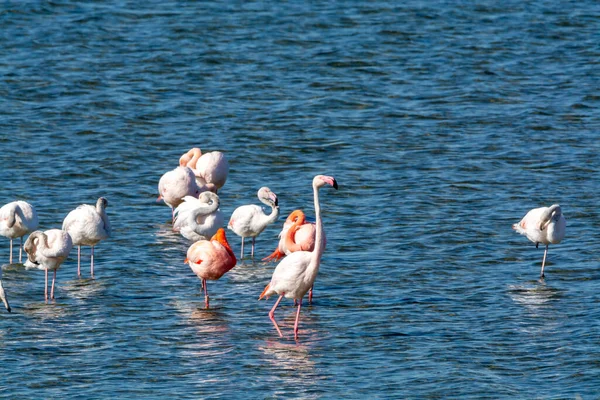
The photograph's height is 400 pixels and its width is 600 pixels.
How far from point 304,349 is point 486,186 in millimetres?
7644

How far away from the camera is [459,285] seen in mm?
14406

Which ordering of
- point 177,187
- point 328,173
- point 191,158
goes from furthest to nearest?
point 328,173 → point 191,158 → point 177,187

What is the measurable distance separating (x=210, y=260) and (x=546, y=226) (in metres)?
4.20

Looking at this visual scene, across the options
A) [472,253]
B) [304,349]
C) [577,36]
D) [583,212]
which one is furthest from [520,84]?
[304,349]

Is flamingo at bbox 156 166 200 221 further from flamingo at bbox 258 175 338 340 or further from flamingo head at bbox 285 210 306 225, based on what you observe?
flamingo at bbox 258 175 338 340

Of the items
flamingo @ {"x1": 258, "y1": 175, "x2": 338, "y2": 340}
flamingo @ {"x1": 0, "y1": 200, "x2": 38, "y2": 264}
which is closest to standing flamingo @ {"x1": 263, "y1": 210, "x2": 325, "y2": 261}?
flamingo @ {"x1": 258, "y1": 175, "x2": 338, "y2": 340}

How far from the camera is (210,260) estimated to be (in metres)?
13.5

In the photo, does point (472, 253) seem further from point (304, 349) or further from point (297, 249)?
point (304, 349)

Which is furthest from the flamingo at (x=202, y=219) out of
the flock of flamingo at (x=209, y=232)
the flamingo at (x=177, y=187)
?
the flamingo at (x=177, y=187)

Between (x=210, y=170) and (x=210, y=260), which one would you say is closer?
(x=210, y=260)

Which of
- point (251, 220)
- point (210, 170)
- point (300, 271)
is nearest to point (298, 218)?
point (251, 220)

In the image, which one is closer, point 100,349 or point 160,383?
point 160,383

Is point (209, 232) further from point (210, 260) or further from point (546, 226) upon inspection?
point (546, 226)

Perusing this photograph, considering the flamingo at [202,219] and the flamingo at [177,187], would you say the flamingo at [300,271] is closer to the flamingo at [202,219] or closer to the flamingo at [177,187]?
the flamingo at [202,219]
